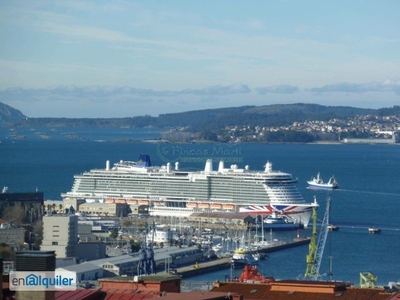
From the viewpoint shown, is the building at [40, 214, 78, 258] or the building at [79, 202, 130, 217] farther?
the building at [79, 202, 130, 217]

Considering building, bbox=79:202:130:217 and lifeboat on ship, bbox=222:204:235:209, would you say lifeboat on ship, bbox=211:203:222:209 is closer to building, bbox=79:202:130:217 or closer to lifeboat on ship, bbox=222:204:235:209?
lifeboat on ship, bbox=222:204:235:209

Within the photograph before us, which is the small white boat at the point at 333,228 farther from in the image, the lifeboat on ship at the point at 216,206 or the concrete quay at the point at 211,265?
the lifeboat on ship at the point at 216,206

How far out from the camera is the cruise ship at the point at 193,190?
3616cm

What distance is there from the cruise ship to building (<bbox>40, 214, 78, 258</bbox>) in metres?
12.6

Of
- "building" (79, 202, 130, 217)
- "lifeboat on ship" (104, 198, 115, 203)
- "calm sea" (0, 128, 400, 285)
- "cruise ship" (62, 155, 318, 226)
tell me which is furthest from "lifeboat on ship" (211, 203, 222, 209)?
"lifeboat on ship" (104, 198, 115, 203)

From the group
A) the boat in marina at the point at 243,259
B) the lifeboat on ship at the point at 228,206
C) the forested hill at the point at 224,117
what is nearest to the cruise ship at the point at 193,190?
the lifeboat on ship at the point at 228,206

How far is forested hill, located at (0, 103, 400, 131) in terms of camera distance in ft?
425

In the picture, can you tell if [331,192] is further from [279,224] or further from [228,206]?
[279,224]

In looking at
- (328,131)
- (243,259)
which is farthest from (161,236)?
(328,131)

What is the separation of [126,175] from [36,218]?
1105cm

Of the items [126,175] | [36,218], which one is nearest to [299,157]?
[126,175]

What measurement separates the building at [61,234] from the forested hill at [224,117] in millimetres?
99837

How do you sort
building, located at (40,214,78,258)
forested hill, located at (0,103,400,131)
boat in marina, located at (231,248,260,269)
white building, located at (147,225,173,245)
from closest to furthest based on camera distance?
1. building, located at (40,214,78,258)
2. boat in marina, located at (231,248,260,269)
3. white building, located at (147,225,173,245)
4. forested hill, located at (0,103,400,131)

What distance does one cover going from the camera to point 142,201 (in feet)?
124
